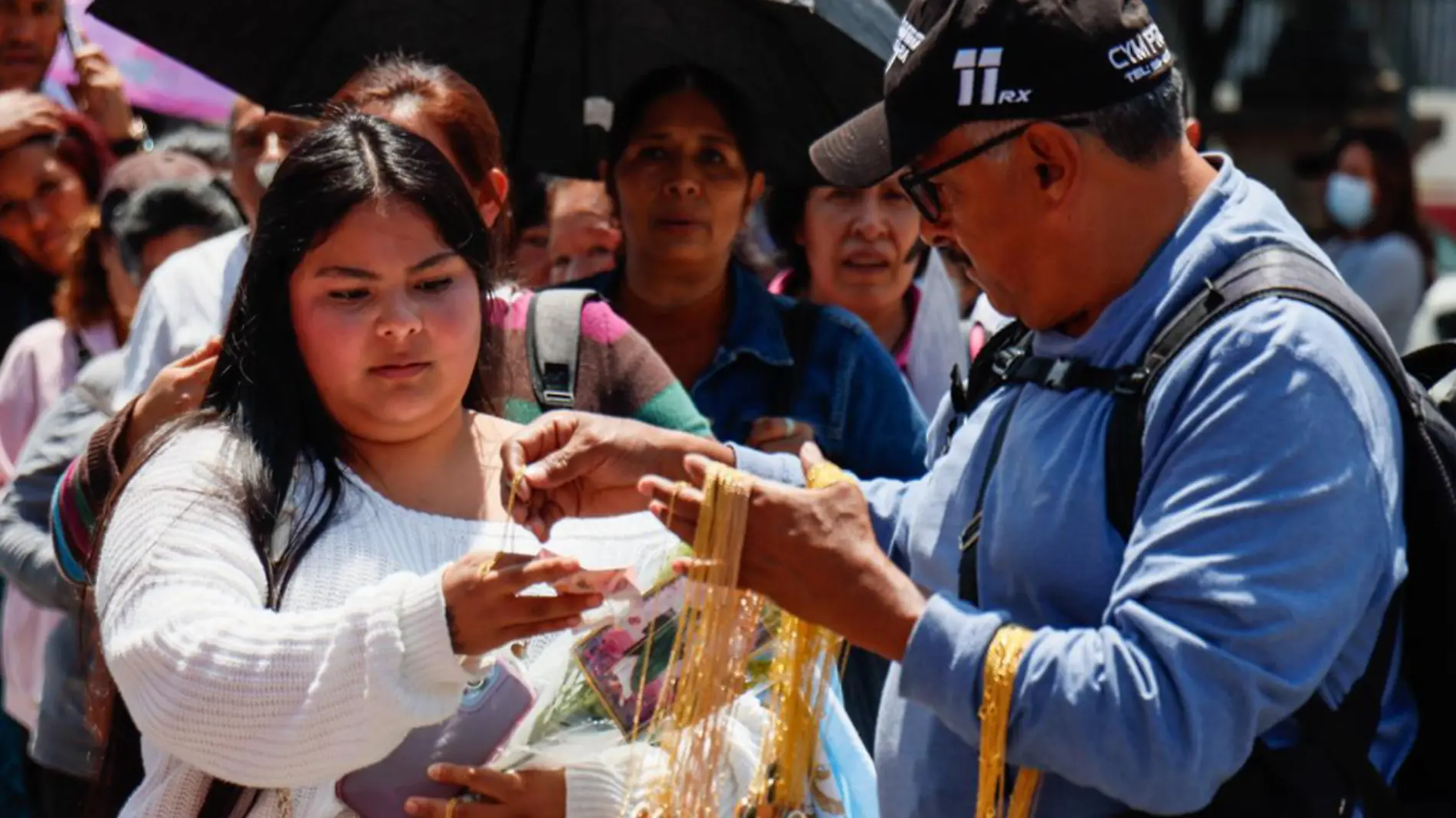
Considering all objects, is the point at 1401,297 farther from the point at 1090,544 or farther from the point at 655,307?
the point at 1090,544

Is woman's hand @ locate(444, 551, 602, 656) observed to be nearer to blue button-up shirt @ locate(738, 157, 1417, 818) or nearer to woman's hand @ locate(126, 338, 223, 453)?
blue button-up shirt @ locate(738, 157, 1417, 818)

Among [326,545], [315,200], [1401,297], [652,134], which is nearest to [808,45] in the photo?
[652,134]

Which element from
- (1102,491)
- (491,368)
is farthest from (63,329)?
(1102,491)

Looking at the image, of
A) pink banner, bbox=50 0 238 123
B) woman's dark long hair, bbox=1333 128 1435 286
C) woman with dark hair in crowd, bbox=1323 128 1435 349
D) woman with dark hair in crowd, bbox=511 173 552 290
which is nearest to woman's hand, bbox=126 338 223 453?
woman with dark hair in crowd, bbox=511 173 552 290

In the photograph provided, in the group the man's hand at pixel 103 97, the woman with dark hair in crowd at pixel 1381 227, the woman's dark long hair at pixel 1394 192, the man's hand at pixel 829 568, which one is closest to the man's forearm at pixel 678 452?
the man's hand at pixel 829 568

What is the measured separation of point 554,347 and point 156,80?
4.16 metres

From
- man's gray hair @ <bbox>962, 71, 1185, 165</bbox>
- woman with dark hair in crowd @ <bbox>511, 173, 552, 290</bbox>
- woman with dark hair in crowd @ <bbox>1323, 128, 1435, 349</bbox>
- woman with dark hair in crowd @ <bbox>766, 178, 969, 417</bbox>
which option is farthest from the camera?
woman with dark hair in crowd @ <bbox>1323, 128, 1435, 349</bbox>

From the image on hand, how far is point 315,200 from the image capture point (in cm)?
311

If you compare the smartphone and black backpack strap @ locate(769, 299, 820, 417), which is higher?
black backpack strap @ locate(769, 299, 820, 417)

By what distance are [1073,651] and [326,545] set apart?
3.73ft

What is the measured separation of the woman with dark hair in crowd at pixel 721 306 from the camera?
14.5 feet

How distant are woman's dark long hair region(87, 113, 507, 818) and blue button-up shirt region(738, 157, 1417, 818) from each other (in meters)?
1.07

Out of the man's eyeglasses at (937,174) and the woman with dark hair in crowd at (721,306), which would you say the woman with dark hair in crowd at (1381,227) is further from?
the man's eyeglasses at (937,174)

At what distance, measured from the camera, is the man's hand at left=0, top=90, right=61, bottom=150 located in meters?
6.23
